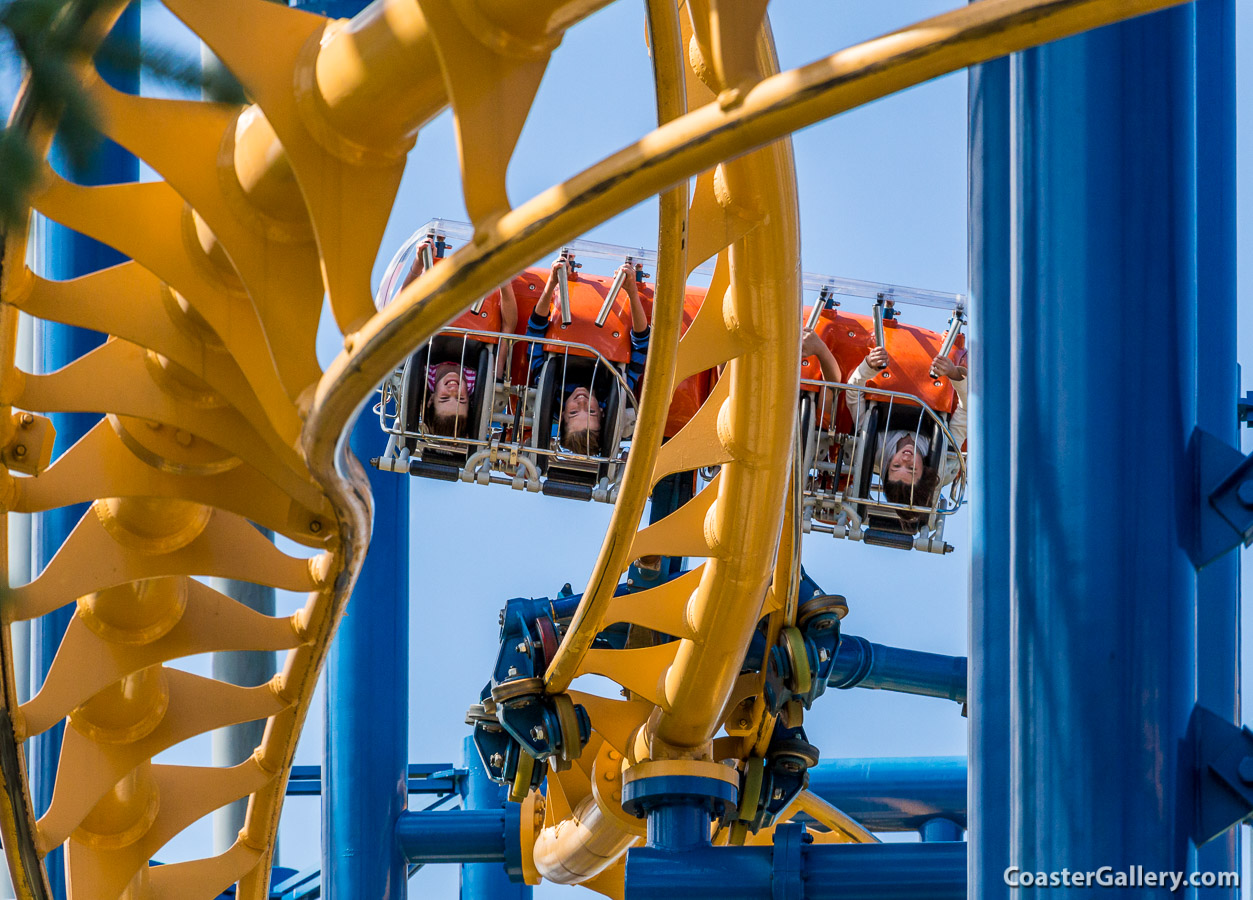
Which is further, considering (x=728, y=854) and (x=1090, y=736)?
(x=728, y=854)

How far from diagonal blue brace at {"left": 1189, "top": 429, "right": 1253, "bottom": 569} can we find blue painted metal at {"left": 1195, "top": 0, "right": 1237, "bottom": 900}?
0.69 metres

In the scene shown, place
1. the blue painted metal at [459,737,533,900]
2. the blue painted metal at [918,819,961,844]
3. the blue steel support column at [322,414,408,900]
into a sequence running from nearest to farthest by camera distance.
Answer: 1. the blue steel support column at [322,414,408,900]
2. the blue painted metal at [918,819,961,844]
3. the blue painted metal at [459,737,533,900]

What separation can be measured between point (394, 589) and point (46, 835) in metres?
4.08

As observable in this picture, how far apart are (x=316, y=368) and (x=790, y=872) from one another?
3196 millimetres

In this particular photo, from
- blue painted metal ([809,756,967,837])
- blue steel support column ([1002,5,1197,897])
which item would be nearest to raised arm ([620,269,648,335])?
blue painted metal ([809,756,967,837])

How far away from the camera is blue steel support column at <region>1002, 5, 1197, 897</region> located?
11.3 feet

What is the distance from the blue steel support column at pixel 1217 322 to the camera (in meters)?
4.45

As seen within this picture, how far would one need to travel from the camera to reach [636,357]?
8.04 m

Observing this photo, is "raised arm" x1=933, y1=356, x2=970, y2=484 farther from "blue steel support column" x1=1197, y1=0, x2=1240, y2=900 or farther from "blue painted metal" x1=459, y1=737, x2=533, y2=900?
"blue painted metal" x1=459, y1=737, x2=533, y2=900

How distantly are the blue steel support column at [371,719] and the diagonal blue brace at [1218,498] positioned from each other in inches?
231

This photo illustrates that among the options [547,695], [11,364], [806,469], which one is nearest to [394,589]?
[806,469]

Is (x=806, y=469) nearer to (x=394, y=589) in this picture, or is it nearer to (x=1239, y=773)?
(x=394, y=589)

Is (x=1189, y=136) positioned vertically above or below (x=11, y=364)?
above

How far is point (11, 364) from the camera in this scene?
14.0 ft
